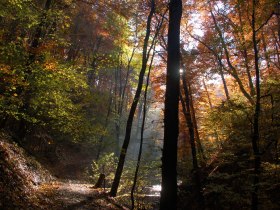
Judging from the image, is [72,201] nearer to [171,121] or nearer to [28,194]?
[28,194]

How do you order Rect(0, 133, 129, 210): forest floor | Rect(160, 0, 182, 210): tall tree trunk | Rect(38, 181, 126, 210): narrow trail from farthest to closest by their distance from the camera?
1. Rect(38, 181, 126, 210): narrow trail
2. Rect(0, 133, 129, 210): forest floor
3. Rect(160, 0, 182, 210): tall tree trunk

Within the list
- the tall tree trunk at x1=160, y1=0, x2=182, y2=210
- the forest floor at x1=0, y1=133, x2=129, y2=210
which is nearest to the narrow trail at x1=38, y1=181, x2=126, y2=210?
the forest floor at x1=0, y1=133, x2=129, y2=210

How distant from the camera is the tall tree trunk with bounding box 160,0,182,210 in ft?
23.7

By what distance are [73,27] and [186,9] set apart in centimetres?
1063

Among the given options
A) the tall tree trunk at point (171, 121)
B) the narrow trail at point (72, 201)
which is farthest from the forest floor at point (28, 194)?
the tall tree trunk at point (171, 121)

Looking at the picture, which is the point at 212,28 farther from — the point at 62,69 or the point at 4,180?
the point at 4,180

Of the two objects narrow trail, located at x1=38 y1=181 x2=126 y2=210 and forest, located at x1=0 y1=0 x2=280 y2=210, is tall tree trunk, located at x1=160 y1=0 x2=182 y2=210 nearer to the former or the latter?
forest, located at x1=0 y1=0 x2=280 y2=210

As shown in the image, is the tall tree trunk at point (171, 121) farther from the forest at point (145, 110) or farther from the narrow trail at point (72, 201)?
the narrow trail at point (72, 201)

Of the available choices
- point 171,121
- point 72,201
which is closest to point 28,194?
point 72,201

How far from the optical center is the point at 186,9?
18.1 meters

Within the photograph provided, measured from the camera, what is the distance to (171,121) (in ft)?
25.3

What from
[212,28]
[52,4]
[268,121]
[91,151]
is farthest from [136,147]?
[268,121]

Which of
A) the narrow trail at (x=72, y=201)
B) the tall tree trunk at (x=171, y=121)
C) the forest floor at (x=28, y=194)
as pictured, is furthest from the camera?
the narrow trail at (x=72, y=201)

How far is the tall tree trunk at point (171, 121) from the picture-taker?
7238 millimetres
